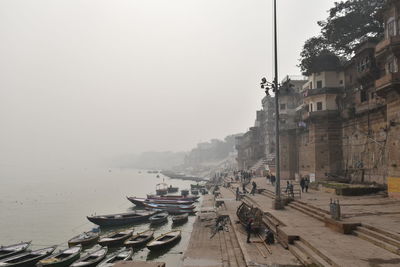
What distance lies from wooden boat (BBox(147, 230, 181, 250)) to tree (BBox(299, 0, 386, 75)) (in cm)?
2384

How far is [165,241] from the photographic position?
2084 centimetres

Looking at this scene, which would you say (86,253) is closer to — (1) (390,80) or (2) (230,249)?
(2) (230,249)

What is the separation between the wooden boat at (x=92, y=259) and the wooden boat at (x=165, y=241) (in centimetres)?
300

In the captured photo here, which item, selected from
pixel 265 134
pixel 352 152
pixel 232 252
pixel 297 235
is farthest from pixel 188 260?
pixel 265 134

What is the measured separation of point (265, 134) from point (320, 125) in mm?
35346

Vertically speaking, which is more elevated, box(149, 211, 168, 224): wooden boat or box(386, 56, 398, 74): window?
box(386, 56, 398, 74): window

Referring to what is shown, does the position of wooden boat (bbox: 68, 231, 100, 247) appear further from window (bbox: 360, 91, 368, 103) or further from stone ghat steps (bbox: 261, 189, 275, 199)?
window (bbox: 360, 91, 368, 103)

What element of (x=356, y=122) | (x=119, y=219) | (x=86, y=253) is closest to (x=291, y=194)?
(x=356, y=122)

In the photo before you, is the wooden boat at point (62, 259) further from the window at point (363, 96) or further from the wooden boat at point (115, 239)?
the window at point (363, 96)

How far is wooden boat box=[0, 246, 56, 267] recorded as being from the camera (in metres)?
17.8

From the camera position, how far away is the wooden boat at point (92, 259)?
671 inches

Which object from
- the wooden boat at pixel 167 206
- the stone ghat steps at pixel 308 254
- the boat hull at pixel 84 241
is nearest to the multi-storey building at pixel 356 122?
the stone ghat steps at pixel 308 254

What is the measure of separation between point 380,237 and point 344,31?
30252 millimetres

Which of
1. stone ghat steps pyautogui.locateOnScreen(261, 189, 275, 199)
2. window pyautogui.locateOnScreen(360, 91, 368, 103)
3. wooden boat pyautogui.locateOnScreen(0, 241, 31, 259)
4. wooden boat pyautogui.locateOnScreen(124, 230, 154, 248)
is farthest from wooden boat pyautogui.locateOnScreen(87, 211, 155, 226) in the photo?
window pyautogui.locateOnScreen(360, 91, 368, 103)
